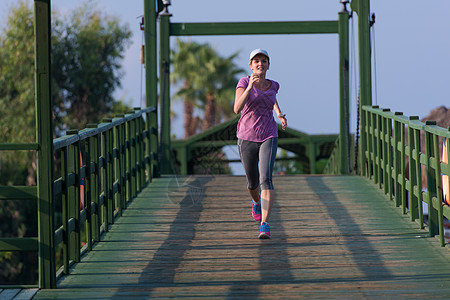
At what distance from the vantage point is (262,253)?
7230 millimetres

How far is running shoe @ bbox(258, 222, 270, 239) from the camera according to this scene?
306 inches

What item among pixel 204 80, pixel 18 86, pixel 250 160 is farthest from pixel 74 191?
pixel 204 80

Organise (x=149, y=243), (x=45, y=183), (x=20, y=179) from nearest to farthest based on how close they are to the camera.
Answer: (x=45, y=183) → (x=149, y=243) → (x=20, y=179)

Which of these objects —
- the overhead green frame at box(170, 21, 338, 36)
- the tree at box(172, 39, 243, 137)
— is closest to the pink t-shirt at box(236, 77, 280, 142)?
the overhead green frame at box(170, 21, 338, 36)

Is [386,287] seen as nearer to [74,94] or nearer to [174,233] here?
[174,233]

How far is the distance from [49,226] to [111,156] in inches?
116

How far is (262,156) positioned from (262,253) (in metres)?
0.90

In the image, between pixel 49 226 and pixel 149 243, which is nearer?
pixel 49 226

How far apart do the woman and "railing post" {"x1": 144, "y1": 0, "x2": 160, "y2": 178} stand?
524cm

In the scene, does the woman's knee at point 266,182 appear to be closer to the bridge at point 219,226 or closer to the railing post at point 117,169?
the bridge at point 219,226

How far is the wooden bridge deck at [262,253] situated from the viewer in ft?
19.9

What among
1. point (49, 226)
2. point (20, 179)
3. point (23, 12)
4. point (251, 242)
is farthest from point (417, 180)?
point (23, 12)

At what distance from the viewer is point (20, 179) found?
3672 centimetres

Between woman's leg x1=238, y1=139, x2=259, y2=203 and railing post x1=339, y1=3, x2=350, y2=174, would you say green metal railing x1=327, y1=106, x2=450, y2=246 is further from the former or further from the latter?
woman's leg x1=238, y1=139, x2=259, y2=203
